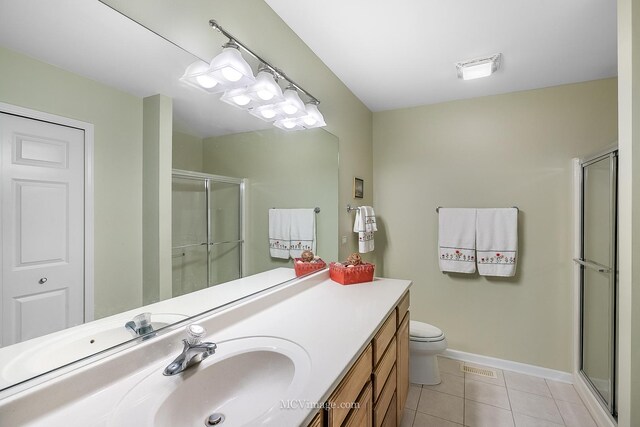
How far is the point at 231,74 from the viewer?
1.19 meters

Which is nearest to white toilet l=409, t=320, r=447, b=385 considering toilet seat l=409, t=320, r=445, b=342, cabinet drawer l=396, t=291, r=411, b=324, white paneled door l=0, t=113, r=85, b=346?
toilet seat l=409, t=320, r=445, b=342

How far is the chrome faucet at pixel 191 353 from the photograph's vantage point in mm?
814

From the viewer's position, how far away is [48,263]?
74cm

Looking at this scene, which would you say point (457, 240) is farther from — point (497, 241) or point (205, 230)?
point (205, 230)

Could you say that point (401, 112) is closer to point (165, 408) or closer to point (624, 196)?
point (624, 196)

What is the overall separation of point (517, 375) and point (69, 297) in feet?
9.80

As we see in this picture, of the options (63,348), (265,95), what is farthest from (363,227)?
(63,348)

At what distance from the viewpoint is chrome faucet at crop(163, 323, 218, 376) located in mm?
814

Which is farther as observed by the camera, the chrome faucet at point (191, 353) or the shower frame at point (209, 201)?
the shower frame at point (209, 201)

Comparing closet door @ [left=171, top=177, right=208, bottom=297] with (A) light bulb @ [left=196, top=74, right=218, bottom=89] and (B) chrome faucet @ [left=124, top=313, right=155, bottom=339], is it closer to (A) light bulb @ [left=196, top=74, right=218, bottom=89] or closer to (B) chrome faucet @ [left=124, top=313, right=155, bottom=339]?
(B) chrome faucet @ [left=124, top=313, right=155, bottom=339]

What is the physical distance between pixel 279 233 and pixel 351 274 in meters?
0.54

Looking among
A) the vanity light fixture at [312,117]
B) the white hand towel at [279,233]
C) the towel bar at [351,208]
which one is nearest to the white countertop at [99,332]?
the white hand towel at [279,233]

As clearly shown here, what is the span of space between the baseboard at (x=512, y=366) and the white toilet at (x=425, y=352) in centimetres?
46

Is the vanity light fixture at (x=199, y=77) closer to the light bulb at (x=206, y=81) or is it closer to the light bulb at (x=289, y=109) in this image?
the light bulb at (x=206, y=81)
